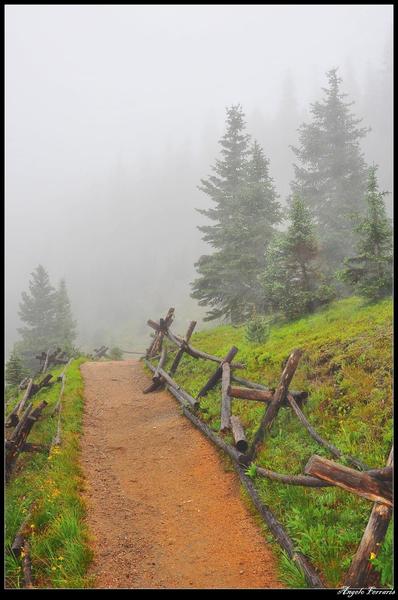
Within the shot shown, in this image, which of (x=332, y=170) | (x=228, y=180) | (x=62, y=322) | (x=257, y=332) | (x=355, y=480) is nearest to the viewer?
(x=355, y=480)

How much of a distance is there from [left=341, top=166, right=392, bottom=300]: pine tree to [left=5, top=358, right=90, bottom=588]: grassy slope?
1111cm

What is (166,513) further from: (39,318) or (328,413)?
(39,318)

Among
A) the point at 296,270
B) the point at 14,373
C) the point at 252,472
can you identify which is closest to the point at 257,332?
the point at 296,270

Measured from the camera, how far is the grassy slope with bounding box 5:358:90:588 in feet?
18.7

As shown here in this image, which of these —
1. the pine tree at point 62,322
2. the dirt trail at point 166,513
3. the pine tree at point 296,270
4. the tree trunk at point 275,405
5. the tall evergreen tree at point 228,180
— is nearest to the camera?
the dirt trail at point 166,513

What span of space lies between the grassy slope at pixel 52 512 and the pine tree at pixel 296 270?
33.1 ft

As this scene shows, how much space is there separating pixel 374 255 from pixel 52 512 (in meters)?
12.7

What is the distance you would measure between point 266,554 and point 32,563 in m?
3.70

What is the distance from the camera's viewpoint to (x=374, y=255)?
13766mm

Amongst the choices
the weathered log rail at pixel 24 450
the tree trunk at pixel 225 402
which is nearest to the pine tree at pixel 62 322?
the weathered log rail at pixel 24 450

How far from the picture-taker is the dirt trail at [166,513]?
18.3ft

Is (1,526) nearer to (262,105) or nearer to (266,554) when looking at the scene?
(266,554)

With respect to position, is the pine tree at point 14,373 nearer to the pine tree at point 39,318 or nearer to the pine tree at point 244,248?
the pine tree at point 39,318

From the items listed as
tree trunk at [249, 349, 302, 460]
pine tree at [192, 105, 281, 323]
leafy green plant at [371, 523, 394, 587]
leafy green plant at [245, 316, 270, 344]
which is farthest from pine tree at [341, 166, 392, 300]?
leafy green plant at [371, 523, 394, 587]
